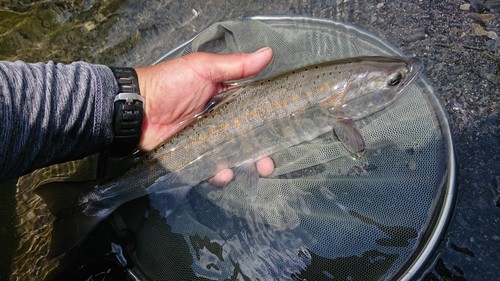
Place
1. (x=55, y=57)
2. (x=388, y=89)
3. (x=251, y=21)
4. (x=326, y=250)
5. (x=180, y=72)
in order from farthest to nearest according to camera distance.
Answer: (x=55, y=57)
(x=251, y=21)
(x=180, y=72)
(x=388, y=89)
(x=326, y=250)

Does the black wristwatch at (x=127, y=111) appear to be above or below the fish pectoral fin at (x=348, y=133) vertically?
above

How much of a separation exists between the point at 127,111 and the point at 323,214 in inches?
50.7

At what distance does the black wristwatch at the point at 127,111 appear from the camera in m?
2.79

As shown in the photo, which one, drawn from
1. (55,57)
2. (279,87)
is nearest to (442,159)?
(279,87)

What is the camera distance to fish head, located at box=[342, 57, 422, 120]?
2.75 meters

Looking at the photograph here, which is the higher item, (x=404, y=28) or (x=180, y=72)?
(x=180, y=72)

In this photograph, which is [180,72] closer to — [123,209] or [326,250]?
[123,209]

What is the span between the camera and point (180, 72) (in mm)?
2998

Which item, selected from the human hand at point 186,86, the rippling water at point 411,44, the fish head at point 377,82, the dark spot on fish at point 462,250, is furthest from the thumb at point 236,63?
the dark spot on fish at point 462,250

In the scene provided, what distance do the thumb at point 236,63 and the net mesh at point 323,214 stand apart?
51cm

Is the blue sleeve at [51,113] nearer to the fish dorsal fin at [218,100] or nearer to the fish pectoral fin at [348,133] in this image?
the fish dorsal fin at [218,100]

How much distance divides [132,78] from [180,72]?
300mm

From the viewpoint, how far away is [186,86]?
3.01 metres

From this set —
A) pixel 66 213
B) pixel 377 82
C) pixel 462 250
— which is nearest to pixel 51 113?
pixel 66 213
